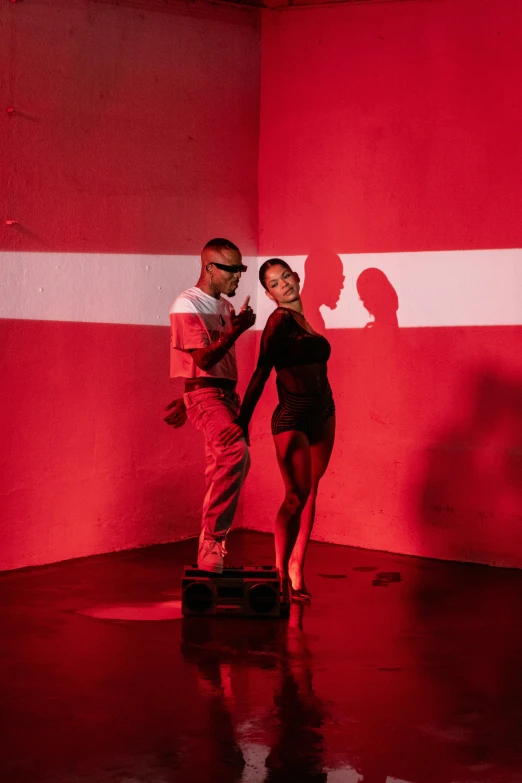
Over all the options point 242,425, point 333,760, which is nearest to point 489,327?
point 242,425

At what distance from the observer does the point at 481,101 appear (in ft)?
19.6

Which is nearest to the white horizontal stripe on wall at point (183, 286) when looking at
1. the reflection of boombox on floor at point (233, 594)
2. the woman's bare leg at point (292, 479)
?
the woman's bare leg at point (292, 479)

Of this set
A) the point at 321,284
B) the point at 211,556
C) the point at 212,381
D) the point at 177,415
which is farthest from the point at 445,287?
the point at 211,556

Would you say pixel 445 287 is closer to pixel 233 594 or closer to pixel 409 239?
pixel 409 239

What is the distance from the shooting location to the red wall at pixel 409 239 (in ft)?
19.6

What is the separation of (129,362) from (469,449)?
1911 mm

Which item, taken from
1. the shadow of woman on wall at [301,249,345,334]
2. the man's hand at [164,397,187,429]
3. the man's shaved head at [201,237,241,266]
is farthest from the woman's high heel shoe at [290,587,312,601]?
the shadow of woman on wall at [301,249,345,334]

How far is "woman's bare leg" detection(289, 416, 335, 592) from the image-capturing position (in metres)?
5.13

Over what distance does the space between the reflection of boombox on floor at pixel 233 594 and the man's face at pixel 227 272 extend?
4.21ft

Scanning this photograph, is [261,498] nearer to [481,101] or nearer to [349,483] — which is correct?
[349,483]

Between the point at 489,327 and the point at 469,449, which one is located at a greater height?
the point at 489,327

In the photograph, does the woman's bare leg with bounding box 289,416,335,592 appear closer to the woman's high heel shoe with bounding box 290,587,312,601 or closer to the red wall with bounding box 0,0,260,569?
the woman's high heel shoe with bounding box 290,587,312,601

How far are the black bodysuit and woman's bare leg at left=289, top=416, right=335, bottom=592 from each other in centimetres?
7

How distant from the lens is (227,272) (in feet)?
16.7
